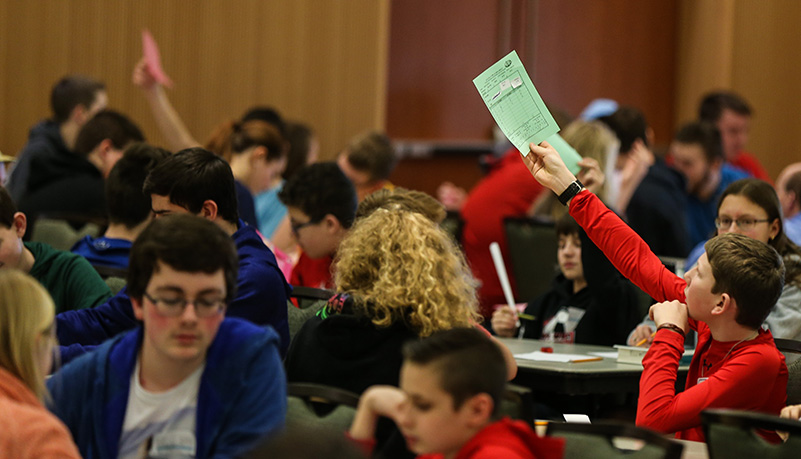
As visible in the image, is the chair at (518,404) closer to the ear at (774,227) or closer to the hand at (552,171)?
the hand at (552,171)

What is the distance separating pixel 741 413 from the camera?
2240 mm

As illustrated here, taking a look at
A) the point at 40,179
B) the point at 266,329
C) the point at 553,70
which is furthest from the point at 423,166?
the point at 266,329

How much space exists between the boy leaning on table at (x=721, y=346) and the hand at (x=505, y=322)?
4.45 ft

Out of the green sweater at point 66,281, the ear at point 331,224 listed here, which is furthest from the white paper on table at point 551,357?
the green sweater at point 66,281

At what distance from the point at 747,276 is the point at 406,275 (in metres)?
1.00

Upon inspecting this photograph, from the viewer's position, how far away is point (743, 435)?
2.25 meters

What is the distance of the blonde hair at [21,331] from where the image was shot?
2.06 metres

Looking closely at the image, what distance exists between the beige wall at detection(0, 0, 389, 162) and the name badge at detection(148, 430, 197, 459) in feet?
19.5

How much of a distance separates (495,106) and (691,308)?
2.85 feet

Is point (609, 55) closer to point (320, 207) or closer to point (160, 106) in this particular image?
point (160, 106)

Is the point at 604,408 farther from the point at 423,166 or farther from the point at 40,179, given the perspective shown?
the point at 423,166

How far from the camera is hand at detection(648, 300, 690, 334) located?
3.02 meters

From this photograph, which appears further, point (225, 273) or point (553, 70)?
point (553, 70)

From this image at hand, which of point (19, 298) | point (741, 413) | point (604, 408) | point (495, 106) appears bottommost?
point (604, 408)
